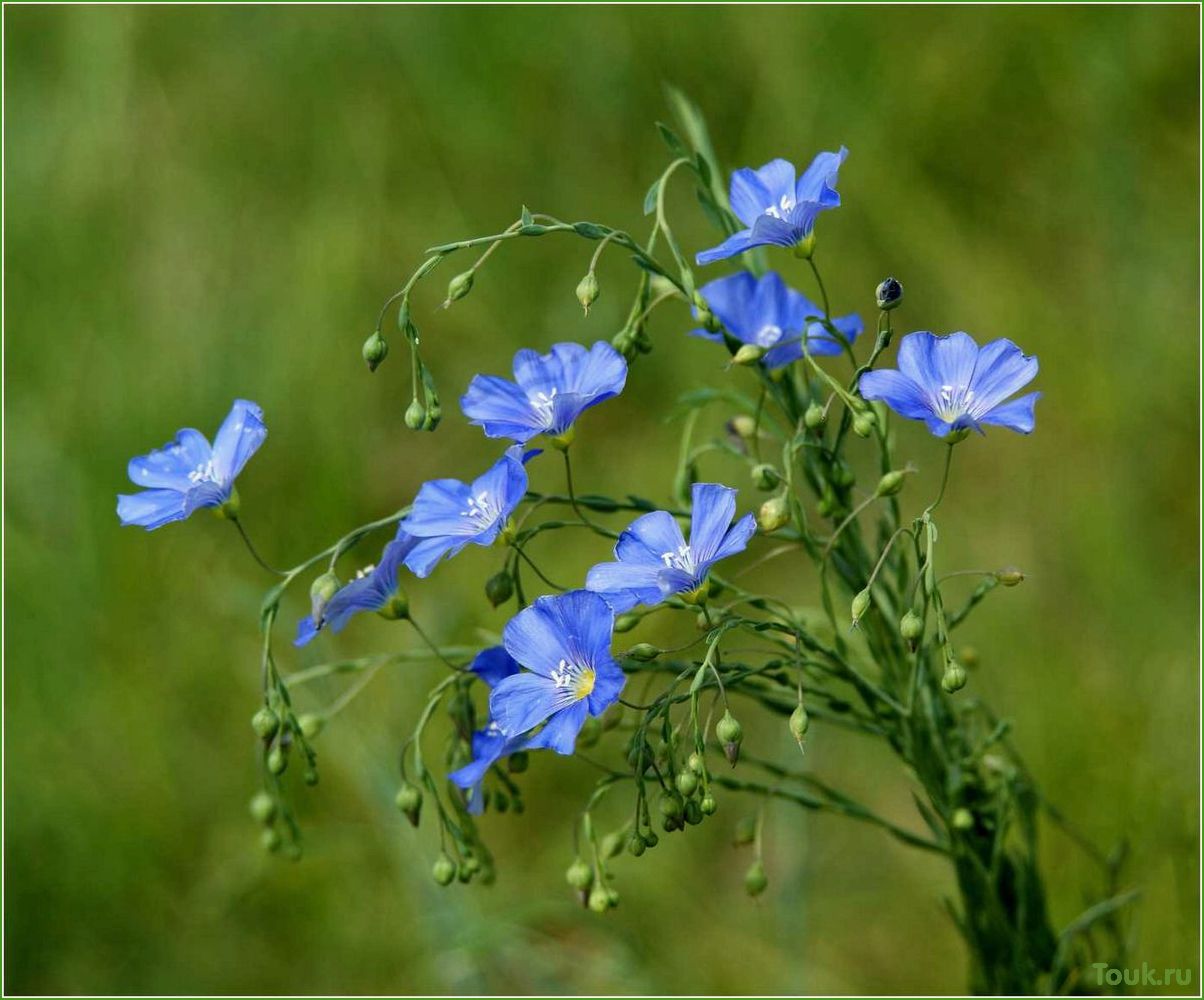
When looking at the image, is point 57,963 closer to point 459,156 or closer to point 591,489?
point 591,489

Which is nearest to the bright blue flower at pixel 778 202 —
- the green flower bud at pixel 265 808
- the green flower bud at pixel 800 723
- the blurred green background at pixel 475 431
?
the green flower bud at pixel 800 723

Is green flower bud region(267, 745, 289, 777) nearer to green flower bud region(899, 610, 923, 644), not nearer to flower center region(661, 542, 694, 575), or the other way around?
flower center region(661, 542, 694, 575)

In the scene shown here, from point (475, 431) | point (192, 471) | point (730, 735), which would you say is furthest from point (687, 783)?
point (475, 431)

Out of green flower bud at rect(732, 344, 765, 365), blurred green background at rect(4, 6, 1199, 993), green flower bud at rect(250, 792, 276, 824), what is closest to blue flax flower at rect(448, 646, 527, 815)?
green flower bud at rect(250, 792, 276, 824)

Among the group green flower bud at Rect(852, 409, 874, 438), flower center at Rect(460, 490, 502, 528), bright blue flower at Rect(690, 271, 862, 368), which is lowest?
flower center at Rect(460, 490, 502, 528)

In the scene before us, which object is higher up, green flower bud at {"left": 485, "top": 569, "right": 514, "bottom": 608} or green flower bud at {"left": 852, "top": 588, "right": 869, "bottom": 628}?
green flower bud at {"left": 485, "top": 569, "right": 514, "bottom": 608}

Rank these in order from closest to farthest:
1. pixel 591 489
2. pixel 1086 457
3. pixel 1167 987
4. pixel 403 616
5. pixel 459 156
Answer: pixel 403 616
pixel 1167 987
pixel 1086 457
pixel 591 489
pixel 459 156

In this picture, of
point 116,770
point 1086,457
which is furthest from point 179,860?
point 1086,457
